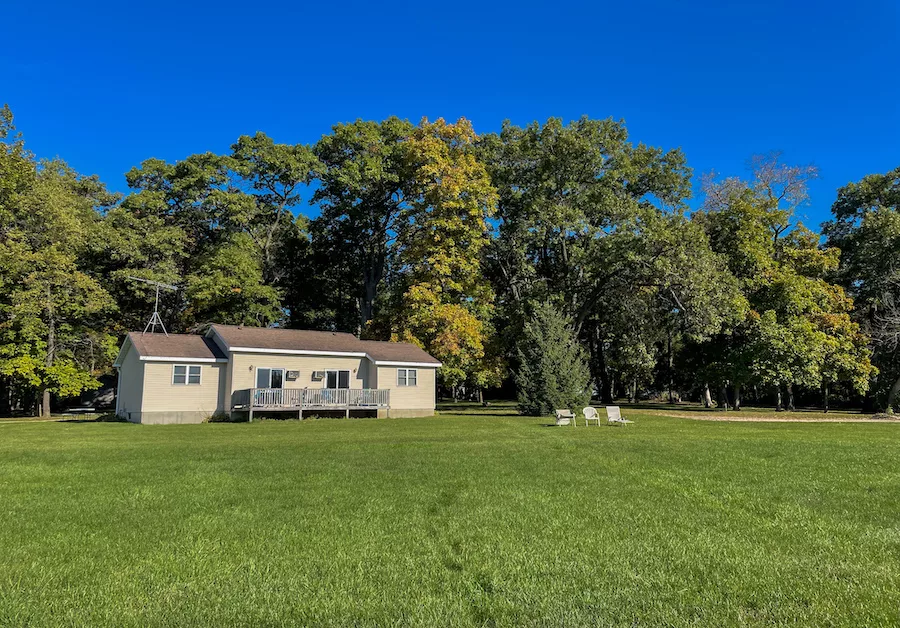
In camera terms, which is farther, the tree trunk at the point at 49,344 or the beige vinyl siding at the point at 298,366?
the tree trunk at the point at 49,344

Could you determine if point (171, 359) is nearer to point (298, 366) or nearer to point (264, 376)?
point (264, 376)

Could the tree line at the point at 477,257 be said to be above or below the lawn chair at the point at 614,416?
above

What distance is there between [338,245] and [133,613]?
1392 inches

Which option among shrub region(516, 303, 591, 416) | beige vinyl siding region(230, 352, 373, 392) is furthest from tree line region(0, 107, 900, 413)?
beige vinyl siding region(230, 352, 373, 392)

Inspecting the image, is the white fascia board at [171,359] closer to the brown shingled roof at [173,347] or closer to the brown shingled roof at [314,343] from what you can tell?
the brown shingled roof at [173,347]

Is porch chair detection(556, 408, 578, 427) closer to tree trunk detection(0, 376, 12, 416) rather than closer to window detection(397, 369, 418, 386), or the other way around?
window detection(397, 369, 418, 386)

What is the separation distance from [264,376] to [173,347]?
3.85 metres

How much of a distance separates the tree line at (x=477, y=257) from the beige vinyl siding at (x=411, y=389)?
3.06 meters

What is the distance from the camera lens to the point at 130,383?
2389 cm

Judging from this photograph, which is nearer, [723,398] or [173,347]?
[173,347]

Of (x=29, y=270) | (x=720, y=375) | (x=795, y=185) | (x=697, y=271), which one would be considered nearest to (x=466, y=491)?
(x=697, y=271)

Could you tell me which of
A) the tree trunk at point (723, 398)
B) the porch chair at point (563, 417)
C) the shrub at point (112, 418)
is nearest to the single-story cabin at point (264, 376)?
the shrub at point (112, 418)

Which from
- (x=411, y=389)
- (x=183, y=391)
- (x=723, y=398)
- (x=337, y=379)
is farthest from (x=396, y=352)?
→ (x=723, y=398)

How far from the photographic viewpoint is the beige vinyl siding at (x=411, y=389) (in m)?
26.3
